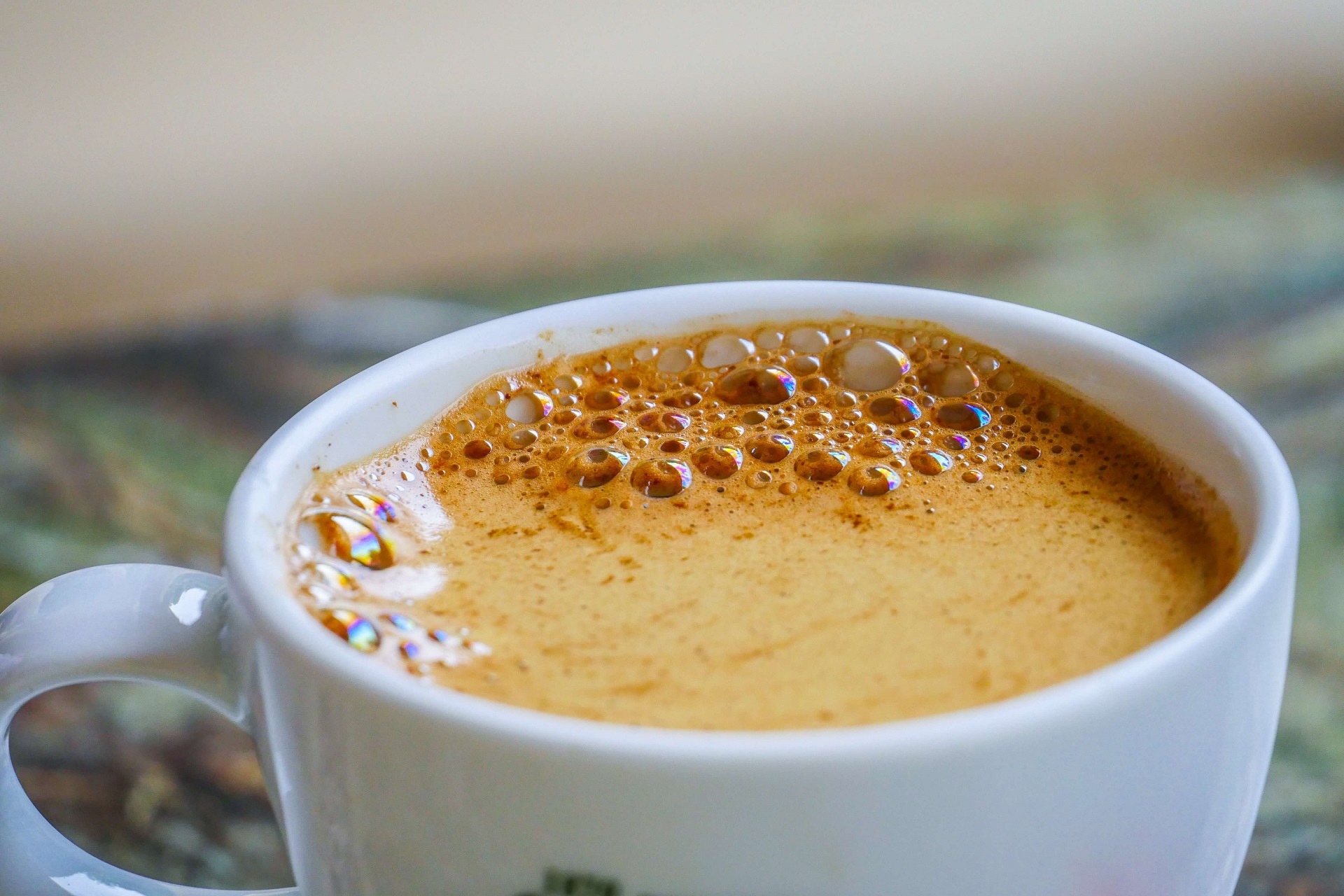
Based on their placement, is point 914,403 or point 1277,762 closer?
point 914,403

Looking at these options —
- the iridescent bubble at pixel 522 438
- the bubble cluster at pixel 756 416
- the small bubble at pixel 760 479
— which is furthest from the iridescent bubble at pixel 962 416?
the iridescent bubble at pixel 522 438

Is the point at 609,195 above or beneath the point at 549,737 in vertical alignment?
beneath

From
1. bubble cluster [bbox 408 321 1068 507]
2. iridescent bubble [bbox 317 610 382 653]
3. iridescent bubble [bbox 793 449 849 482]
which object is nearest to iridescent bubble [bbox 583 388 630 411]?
bubble cluster [bbox 408 321 1068 507]

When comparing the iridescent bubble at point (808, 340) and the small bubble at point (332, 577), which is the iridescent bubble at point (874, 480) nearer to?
the iridescent bubble at point (808, 340)

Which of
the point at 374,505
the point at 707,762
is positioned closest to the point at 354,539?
the point at 374,505

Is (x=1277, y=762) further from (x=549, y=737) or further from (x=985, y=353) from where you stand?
(x=549, y=737)

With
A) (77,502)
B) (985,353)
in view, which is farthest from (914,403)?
(77,502)

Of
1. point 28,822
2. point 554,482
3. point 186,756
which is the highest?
point 554,482

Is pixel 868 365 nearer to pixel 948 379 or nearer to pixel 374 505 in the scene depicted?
pixel 948 379
